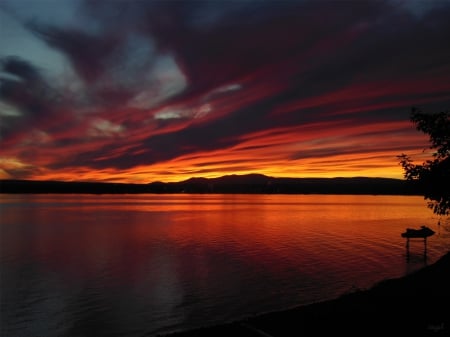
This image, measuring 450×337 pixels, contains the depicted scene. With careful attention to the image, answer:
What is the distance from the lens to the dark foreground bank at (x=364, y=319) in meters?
14.6

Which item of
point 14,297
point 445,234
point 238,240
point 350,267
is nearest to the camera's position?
point 14,297

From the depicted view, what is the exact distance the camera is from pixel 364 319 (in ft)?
52.5

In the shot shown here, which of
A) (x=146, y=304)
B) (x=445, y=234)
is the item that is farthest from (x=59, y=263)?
(x=445, y=234)

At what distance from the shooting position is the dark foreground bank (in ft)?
47.9

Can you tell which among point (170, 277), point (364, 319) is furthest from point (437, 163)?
point (170, 277)

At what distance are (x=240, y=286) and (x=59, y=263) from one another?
819 inches

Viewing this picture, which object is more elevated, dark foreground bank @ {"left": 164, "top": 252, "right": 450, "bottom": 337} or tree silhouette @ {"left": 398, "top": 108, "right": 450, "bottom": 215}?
tree silhouette @ {"left": 398, "top": 108, "right": 450, "bottom": 215}

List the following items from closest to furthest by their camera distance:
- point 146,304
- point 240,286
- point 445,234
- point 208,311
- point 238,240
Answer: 1. point 208,311
2. point 146,304
3. point 240,286
4. point 238,240
5. point 445,234

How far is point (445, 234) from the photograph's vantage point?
63.1 meters

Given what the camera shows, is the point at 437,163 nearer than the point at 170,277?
Yes

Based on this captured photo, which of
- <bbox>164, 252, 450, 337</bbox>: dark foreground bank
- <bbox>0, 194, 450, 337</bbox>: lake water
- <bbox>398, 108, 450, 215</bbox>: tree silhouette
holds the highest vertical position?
<bbox>398, 108, 450, 215</bbox>: tree silhouette

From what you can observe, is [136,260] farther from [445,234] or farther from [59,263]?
[445,234]

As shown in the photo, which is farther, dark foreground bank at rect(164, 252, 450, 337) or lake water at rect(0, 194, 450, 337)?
lake water at rect(0, 194, 450, 337)

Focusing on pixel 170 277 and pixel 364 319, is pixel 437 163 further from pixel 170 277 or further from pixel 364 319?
pixel 170 277
